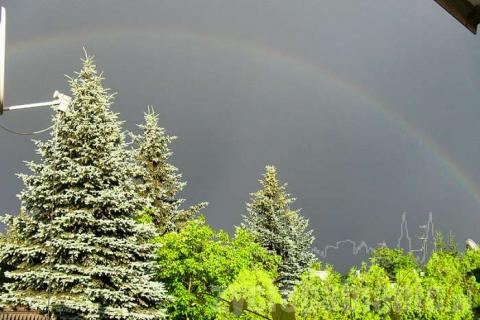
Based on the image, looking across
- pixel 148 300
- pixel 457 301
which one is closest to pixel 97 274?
pixel 148 300

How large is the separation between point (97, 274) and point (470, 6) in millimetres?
17551

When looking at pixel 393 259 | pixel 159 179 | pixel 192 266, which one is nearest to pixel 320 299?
pixel 192 266

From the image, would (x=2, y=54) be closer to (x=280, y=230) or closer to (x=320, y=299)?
(x=320, y=299)

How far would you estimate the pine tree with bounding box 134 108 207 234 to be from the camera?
2825 cm

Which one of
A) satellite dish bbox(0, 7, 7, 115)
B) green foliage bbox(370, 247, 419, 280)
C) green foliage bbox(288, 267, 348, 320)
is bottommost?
green foliage bbox(288, 267, 348, 320)

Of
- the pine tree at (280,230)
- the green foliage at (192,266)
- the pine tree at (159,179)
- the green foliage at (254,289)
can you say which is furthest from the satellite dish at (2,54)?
the pine tree at (280,230)

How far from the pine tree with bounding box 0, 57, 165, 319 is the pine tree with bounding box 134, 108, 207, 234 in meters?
8.58

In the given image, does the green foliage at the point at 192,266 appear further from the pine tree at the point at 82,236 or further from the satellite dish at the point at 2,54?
the satellite dish at the point at 2,54

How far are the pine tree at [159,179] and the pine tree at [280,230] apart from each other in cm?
722

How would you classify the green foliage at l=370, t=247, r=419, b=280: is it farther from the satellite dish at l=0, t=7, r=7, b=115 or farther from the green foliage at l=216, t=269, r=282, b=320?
the satellite dish at l=0, t=7, r=7, b=115

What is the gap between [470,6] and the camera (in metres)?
2.02

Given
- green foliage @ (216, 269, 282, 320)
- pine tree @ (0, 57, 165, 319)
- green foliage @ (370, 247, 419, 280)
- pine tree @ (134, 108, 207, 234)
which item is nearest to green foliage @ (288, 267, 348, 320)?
green foliage @ (216, 269, 282, 320)

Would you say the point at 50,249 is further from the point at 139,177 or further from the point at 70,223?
the point at 139,177

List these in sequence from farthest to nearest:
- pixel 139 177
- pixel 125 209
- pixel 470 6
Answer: pixel 139 177 < pixel 125 209 < pixel 470 6
